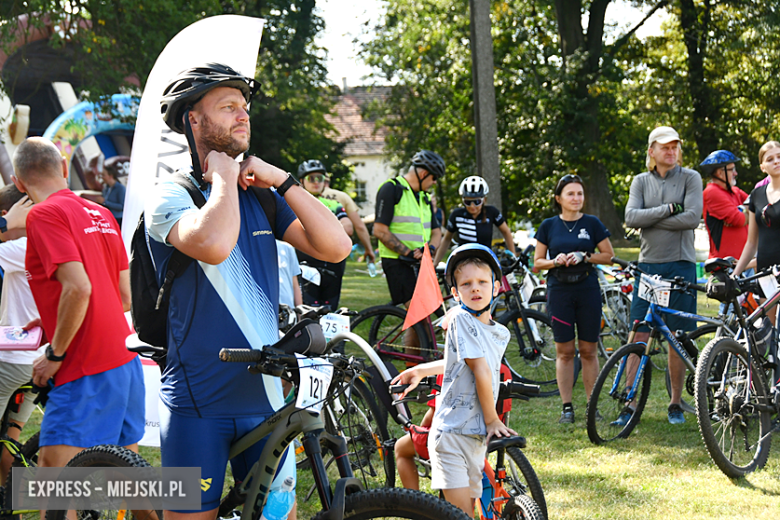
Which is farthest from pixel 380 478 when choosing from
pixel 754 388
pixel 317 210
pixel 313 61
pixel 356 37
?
pixel 356 37

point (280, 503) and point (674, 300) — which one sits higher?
point (674, 300)

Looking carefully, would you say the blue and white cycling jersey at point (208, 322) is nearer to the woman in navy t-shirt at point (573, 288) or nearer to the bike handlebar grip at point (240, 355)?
the bike handlebar grip at point (240, 355)

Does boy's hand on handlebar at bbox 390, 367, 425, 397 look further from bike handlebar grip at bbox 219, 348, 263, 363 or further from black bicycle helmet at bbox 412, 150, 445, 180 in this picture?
black bicycle helmet at bbox 412, 150, 445, 180

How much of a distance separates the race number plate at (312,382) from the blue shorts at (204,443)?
201 mm

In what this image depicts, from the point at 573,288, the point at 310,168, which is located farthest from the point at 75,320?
the point at 310,168

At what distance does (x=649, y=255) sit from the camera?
21.0ft

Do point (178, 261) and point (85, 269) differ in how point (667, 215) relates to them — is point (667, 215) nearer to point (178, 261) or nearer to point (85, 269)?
point (85, 269)

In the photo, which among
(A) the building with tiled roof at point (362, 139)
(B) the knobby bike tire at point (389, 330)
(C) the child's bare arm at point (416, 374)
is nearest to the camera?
(C) the child's bare arm at point (416, 374)

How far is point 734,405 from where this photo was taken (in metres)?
4.95

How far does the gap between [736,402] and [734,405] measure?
0.08ft

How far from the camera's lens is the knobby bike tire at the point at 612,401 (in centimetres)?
557

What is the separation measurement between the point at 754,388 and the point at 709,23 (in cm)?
2207

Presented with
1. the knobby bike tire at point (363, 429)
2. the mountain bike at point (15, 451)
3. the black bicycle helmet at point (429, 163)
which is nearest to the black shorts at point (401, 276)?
the black bicycle helmet at point (429, 163)

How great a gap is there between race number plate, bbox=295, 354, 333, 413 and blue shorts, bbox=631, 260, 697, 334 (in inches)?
154
